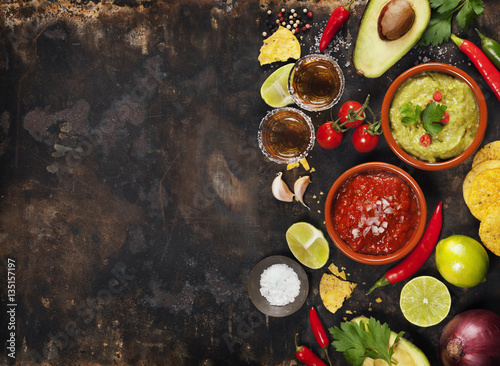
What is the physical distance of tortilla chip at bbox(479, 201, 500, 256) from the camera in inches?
110

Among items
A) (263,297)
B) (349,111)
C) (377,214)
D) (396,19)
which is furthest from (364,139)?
(263,297)

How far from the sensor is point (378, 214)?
2.63m

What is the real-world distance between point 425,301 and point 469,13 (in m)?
2.25

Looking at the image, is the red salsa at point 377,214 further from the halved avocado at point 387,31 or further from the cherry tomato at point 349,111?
the halved avocado at point 387,31

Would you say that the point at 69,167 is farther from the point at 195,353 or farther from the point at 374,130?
the point at 374,130

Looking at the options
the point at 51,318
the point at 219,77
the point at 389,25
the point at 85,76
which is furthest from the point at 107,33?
the point at 51,318

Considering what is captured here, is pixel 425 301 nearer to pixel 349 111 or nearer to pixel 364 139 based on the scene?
pixel 364 139

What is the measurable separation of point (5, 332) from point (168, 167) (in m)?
2.10

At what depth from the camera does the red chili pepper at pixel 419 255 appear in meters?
2.94

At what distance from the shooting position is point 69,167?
3.22m

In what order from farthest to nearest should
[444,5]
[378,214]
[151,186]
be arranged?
[151,186] → [444,5] → [378,214]

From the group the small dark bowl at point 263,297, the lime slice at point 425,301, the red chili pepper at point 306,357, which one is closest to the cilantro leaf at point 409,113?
the lime slice at point 425,301

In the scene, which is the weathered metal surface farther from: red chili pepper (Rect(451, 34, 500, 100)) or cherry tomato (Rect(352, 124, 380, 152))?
red chili pepper (Rect(451, 34, 500, 100))

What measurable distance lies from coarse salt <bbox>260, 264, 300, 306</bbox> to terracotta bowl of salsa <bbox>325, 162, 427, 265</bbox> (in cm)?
52
